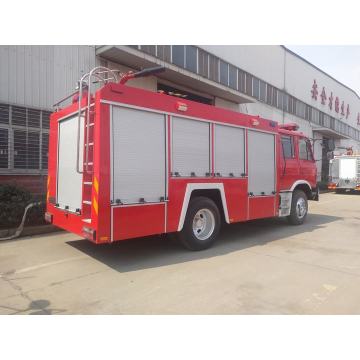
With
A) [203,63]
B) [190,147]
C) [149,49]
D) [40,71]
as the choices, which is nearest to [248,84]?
[203,63]

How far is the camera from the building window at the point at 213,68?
15928mm

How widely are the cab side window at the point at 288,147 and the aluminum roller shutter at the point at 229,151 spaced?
6.27ft

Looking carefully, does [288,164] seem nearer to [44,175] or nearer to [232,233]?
[232,233]

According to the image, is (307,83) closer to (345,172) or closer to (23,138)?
(345,172)

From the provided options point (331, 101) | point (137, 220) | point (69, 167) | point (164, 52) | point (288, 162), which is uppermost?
point (331, 101)

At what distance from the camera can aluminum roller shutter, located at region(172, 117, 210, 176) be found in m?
5.97

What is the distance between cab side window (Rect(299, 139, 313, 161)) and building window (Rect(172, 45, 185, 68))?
6.44 meters

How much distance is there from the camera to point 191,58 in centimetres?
1453

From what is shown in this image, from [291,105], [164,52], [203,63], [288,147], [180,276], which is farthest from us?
[291,105]

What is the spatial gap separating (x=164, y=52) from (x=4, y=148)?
266 inches

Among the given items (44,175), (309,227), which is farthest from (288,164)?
(44,175)

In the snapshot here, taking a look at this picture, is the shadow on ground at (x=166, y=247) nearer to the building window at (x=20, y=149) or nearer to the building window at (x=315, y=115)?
the building window at (x=20, y=149)

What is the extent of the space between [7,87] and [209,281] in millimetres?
7682

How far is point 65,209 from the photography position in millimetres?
6023
